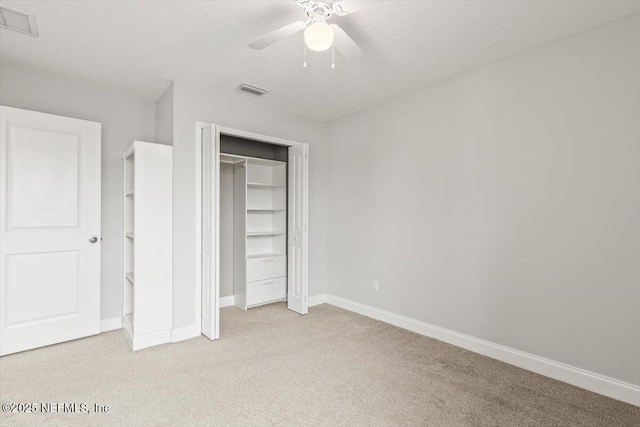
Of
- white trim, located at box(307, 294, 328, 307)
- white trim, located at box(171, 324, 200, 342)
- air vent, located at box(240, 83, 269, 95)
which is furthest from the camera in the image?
white trim, located at box(307, 294, 328, 307)

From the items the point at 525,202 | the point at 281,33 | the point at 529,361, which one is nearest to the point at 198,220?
the point at 281,33

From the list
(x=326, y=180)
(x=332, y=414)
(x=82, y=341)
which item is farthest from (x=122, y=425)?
(x=326, y=180)

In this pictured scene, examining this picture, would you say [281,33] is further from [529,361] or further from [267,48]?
[529,361]

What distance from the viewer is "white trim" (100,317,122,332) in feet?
11.4

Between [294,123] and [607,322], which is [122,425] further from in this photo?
[294,123]

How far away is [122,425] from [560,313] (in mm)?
3151

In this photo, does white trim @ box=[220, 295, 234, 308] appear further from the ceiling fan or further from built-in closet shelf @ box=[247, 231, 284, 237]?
the ceiling fan

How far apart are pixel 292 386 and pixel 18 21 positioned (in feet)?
10.8

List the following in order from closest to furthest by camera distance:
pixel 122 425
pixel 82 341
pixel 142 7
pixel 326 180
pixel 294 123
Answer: pixel 122 425
pixel 142 7
pixel 82 341
pixel 294 123
pixel 326 180

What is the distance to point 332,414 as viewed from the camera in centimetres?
205

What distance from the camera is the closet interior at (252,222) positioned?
431cm

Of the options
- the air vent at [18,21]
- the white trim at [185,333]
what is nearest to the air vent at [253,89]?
the air vent at [18,21]

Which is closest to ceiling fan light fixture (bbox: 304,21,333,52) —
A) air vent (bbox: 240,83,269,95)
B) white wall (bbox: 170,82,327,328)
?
air vent (bbox: 240,83,269,95)

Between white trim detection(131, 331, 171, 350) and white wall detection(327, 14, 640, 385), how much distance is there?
2345mm
